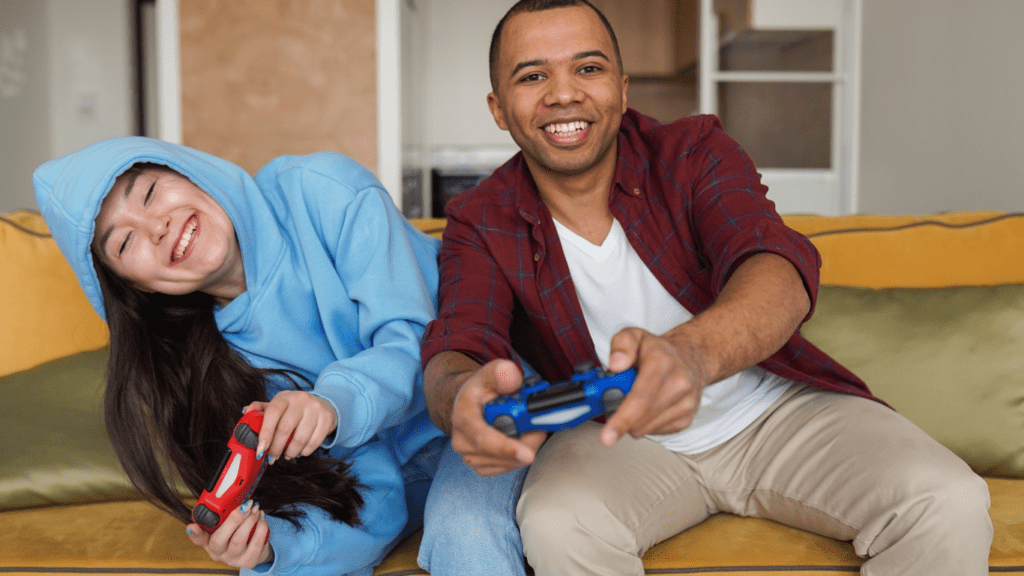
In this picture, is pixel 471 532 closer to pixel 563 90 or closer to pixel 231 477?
pixel 231 477

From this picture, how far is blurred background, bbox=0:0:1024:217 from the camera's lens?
2566 millimetres

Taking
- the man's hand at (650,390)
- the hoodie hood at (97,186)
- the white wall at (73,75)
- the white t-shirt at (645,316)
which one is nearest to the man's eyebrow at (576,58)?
the white t-shirt at (645,316)

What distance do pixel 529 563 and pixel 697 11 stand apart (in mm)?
4387

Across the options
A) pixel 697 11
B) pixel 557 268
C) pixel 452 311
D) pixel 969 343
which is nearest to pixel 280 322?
pixel 452 311

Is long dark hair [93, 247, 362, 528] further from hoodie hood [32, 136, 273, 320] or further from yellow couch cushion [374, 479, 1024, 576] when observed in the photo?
yellow couch cushion [374, 479, 1024, 576]

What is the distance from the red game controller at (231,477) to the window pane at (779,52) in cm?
358

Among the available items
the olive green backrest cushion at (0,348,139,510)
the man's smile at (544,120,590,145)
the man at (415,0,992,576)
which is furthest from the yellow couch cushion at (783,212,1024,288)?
the olive green backrest cushion at (0,348,139,510)

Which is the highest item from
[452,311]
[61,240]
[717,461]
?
[61,240]

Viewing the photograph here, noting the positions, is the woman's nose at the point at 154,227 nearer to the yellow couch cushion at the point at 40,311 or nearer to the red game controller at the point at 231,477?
the red game controller at the point at 231,477

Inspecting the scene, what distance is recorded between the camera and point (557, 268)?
52.0 inches

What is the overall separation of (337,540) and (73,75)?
520 centimetres

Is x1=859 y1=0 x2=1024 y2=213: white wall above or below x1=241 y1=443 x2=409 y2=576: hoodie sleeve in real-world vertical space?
above

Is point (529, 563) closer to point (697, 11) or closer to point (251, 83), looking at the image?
point (251, 83)

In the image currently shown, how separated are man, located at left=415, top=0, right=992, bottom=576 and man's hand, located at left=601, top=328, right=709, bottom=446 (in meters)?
0.19
